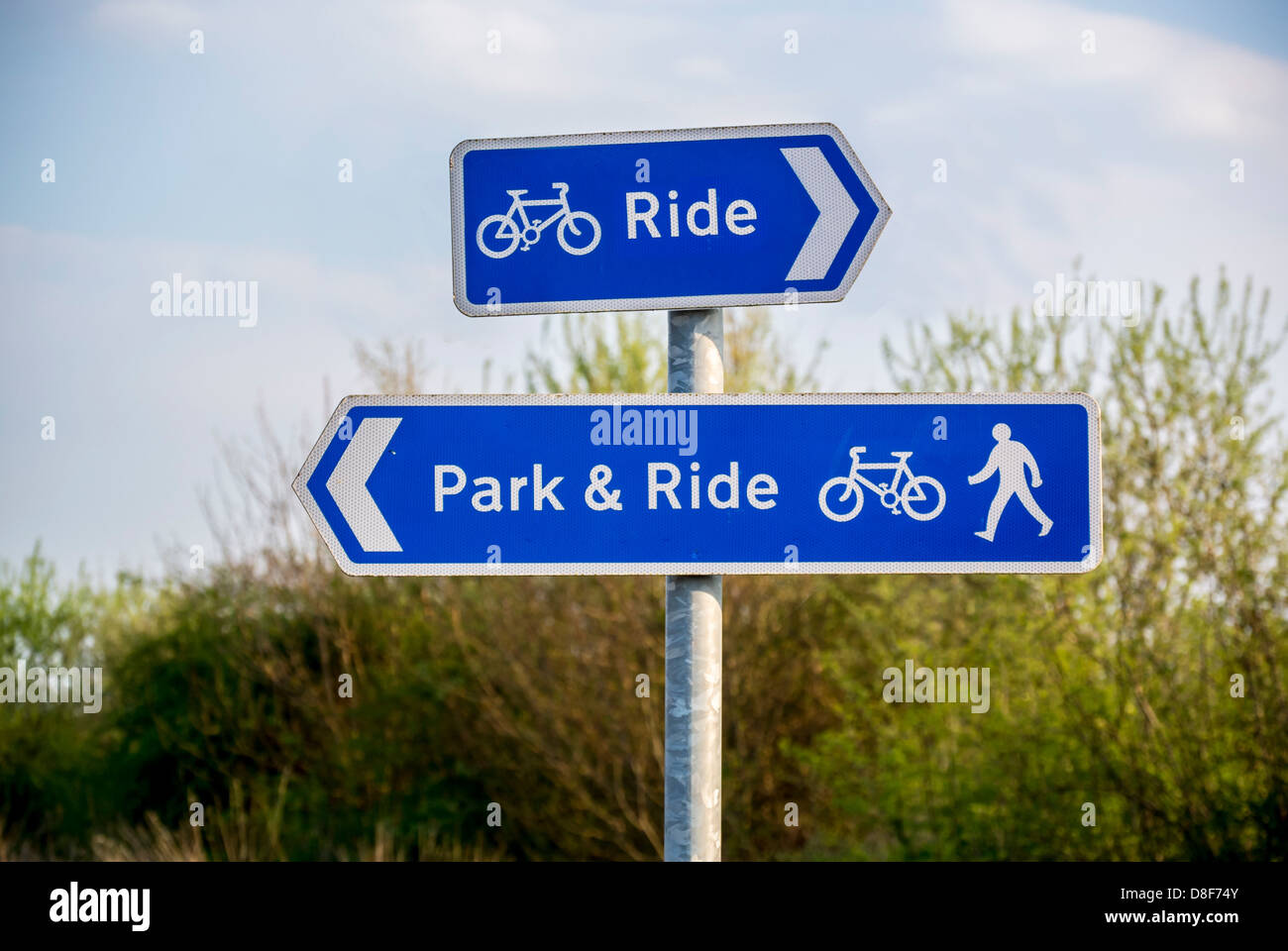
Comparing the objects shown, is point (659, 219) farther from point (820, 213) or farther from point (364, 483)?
point (364, 483)

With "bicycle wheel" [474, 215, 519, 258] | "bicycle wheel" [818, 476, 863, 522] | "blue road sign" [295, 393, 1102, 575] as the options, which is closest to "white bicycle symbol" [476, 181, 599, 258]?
"bicycle wheel" [474, 215, 519, 258]

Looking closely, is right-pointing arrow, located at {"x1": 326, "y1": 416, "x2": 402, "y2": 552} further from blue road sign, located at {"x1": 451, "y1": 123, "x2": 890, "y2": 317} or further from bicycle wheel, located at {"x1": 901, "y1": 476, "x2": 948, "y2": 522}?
bicycle wheel, located at {"x1": 901, "y1": 476, "x2": 948, "y2": 522}

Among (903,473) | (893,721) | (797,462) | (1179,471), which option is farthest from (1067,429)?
(893,721)

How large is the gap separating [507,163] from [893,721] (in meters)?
7.21

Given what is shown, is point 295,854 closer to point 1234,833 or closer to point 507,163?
point 1234,833

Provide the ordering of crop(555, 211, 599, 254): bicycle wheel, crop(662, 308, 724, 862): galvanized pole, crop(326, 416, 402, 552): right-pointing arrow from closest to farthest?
crop(662, 308, 724, 862): galvanized pole < crop(326, 416, 402, 552): right-pointing arrow < crop(555, 211, 599, 254): bicycle wheel

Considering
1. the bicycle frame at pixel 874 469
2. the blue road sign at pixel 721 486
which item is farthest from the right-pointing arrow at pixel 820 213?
the bicycle frame at pixel 874 469

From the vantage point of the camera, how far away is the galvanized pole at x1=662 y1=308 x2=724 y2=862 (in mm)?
1970

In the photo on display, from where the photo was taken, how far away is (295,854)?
1077cm

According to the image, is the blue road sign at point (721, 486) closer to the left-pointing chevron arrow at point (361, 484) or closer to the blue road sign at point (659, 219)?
the left-pointing chevron arrow at point (361, 484)

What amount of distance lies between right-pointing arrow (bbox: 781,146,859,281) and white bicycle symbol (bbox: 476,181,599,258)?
1.46 ft

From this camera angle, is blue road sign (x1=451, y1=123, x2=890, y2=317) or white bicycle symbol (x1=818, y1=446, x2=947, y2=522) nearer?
white bicycle symbol (x1=818, y1=446, x2=947, y2=522)

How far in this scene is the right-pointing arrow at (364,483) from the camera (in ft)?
6.85

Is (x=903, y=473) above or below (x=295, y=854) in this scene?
above
